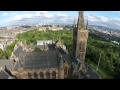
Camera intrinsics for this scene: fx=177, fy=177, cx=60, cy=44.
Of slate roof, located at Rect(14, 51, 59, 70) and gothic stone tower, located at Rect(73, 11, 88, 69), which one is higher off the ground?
gothic stone tower, located at Rect(73, 11, 88, 69)

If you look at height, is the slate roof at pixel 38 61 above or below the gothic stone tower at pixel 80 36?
below

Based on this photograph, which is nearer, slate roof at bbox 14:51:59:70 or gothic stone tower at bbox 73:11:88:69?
slate roof at bbox 14:51:59:70

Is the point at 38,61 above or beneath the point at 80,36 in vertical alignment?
beneath

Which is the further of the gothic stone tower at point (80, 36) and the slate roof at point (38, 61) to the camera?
the gothic stone tower at point (80, 36)

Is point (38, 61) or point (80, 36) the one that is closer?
point (38, 61)
